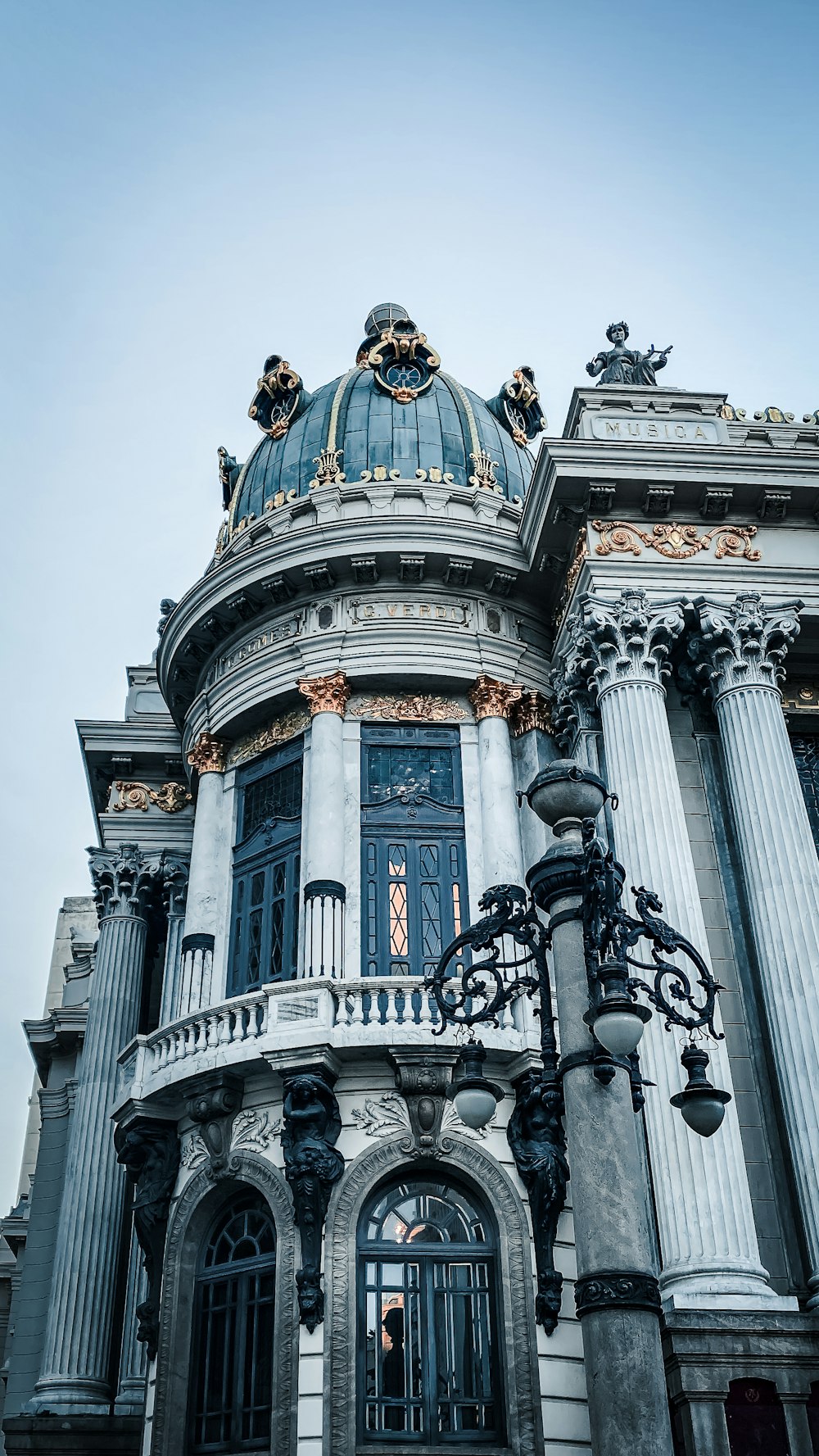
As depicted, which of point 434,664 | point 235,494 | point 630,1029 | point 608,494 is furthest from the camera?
point 235,494

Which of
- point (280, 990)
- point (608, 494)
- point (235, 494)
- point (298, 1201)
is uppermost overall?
point (235, 494)

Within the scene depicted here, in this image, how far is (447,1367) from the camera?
1795 cm

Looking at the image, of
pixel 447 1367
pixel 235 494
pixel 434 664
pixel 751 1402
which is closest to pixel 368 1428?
pixel 447 1367

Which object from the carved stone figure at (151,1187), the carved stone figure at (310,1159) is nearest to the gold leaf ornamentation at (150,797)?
the carved stone figure at (151,1187)

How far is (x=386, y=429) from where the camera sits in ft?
90.7

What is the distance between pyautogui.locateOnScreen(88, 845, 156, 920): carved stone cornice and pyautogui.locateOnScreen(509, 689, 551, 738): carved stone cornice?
8244 millimetres

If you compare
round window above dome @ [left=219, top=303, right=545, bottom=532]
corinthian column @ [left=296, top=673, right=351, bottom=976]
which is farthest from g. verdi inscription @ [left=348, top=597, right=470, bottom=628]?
round window above dome @ [left=219, top=303, right=545, bottom=532]

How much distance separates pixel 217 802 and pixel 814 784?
1030cm

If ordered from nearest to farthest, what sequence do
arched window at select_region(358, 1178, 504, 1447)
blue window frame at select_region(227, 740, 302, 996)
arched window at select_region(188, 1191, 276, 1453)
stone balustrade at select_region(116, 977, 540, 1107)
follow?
arched window at select_region(358, 1178, 504, 1447) → arched window at select_region(188, 1191, 276, 1453) → stone balustrade at select_region(116, 977, 540, 1107) → blue window frame at select_region(227, 740, 302, 996)

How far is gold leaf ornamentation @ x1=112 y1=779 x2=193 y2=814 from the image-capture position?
28.4 metres

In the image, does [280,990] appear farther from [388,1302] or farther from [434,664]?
[434,664]

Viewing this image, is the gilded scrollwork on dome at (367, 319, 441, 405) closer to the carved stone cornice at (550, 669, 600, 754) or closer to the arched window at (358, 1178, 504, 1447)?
the carved stone cornice at (550, 669, 600, 754)

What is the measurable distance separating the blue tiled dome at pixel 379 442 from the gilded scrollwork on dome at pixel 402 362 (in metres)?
0.21

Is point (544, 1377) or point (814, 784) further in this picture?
point (814, 784)
